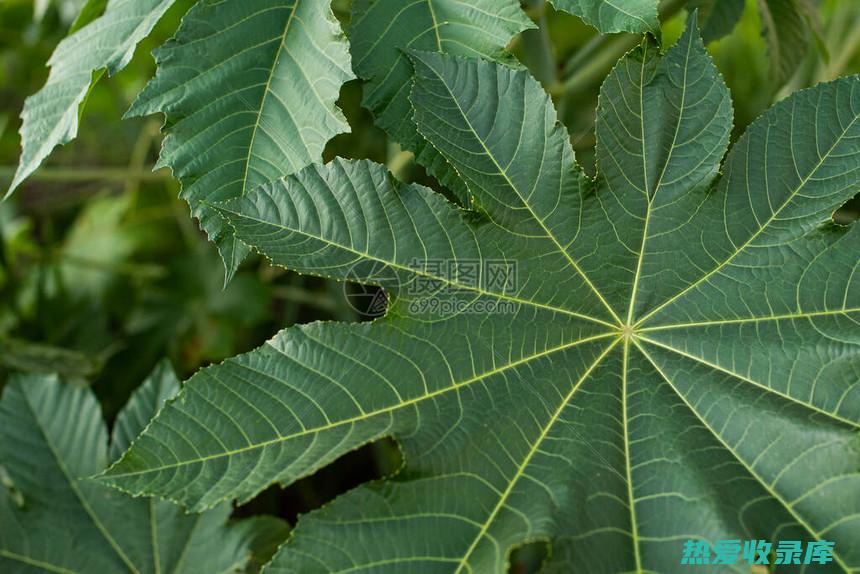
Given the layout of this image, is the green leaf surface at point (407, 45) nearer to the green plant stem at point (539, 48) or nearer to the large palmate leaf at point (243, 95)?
the large palmate leaf at point (243, 95)

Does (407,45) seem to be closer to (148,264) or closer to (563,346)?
(563,346)

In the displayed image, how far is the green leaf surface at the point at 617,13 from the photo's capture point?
55 cm

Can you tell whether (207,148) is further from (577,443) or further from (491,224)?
(577,443)

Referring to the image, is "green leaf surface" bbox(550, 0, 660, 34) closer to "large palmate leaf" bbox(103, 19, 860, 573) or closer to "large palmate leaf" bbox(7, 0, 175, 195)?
"large palmate leaf" bbox(103, 19, 860, 573)

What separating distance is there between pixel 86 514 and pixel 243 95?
0.49 meters

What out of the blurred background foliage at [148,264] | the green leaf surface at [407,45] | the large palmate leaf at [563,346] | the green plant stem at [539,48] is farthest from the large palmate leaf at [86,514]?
the green plant stem at [539,48]

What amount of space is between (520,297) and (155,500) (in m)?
0.48

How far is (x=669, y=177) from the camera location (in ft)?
2.02

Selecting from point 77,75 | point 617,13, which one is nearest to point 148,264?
point 77,75

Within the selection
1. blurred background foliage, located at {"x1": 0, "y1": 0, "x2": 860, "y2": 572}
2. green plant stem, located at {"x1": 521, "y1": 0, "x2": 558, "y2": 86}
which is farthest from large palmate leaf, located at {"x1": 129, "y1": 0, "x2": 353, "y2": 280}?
blurred background foliage, located at {"x1": 0, "y1": 0, "x2": 860, "y2": 572}

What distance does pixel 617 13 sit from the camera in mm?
570

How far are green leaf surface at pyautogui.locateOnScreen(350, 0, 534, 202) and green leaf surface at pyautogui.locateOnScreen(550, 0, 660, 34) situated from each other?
7 cm

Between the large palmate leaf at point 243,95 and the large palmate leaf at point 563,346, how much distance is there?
0.10 ft

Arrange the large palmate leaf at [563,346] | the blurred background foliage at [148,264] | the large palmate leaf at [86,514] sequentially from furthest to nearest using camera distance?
the blurred background foliage at [148,264] < the large palmate leaf at [86,514] < the large palmate leaf at [563,346]
